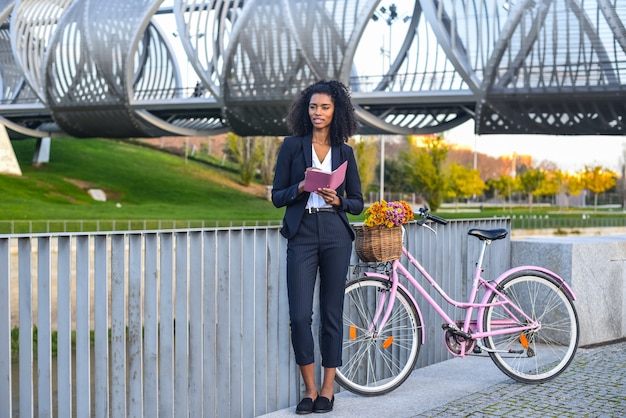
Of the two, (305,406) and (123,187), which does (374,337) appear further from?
(123,187)

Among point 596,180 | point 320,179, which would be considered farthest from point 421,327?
point 596,180

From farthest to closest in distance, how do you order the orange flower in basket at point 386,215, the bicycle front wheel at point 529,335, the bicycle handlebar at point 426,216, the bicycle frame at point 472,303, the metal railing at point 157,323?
the bicycle front wheel at point 529,335 < the bicycle handlebar at point 426,216 < the bicycle frame at point 472,303 < the orange flower in basket at point 386,215 < the metal railing at point 157,323

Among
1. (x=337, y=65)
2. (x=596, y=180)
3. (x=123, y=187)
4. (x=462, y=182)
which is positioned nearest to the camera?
(x=337, y=65)

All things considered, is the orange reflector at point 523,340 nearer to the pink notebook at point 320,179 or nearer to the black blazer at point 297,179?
the black blazer at point 297,179

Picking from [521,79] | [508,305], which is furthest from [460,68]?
[508,305]

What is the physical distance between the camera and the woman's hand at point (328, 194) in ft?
13.3

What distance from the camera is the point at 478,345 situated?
5.01 metres

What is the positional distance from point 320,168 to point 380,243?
583mm

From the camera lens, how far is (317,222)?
14.0 feet

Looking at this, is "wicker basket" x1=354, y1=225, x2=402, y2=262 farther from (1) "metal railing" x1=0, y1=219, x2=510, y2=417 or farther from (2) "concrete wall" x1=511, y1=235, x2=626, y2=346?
(2) "concrete wall" x1=511, y1=235, x2=626, y2=346

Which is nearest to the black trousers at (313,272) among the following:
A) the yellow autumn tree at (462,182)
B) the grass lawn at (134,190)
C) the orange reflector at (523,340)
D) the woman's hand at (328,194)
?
the woman's hand at (328,194)

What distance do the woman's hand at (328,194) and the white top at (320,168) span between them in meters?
0.14

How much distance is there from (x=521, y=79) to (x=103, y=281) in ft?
101

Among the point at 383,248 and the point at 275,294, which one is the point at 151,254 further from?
the point at 383,248
